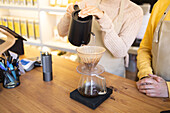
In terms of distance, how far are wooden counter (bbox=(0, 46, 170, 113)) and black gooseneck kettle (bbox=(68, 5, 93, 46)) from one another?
0.26 metres

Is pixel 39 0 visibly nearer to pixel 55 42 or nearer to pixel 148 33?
pixel 55 42

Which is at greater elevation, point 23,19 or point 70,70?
point 23,19

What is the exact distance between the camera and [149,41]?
3.98ft

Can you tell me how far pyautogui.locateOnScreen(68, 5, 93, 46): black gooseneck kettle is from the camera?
3.31 ft

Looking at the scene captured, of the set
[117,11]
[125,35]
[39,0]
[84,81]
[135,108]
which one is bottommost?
[135,108]

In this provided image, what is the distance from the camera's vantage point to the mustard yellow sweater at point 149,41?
109 centimetres

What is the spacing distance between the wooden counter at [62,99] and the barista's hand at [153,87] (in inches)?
Result: 1.1

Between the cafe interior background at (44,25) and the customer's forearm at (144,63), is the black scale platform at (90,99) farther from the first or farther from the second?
the cafe interior background at (44,25)

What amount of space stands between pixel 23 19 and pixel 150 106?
248cm

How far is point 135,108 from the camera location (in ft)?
2.72

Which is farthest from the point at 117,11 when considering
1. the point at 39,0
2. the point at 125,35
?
the point at 39,0

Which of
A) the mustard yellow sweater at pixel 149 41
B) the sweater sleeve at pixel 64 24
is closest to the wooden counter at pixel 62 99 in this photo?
the mustard yellow sweater at pixel 149 41

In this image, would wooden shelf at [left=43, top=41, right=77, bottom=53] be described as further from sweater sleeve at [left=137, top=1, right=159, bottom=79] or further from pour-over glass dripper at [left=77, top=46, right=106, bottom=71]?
pour-over glass dripper at [left=77, top=46, right=106, bottom=71]

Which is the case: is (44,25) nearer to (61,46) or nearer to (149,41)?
(61,46)
